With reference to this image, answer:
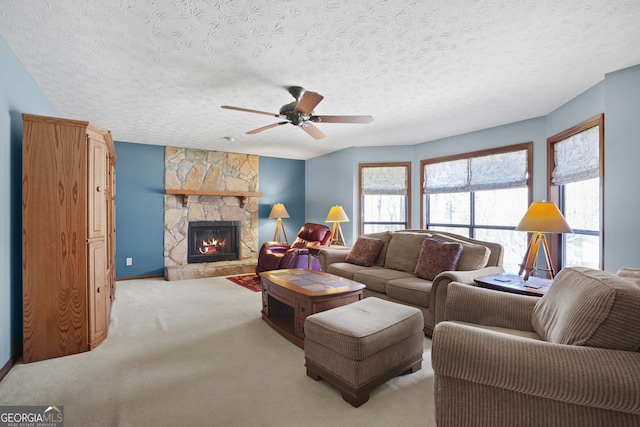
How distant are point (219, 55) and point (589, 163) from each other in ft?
12.2

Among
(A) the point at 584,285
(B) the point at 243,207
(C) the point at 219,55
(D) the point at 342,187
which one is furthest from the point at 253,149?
(A) the point at 584,285

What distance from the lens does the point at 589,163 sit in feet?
10.2

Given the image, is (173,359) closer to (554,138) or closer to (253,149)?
(253,149)

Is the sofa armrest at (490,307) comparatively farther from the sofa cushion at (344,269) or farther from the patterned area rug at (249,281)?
the patterned area rug at (249,281)

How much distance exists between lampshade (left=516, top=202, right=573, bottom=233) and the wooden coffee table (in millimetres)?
1583

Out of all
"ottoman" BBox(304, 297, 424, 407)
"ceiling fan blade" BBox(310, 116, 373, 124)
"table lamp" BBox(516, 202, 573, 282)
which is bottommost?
"ottoman" BBox(304, 297, 424, 407)

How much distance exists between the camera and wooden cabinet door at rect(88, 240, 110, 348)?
8.63 feet

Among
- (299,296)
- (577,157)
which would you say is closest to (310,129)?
(299,296)

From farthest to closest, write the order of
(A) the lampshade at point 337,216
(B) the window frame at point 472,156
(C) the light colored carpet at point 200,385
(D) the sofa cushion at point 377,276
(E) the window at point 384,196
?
1. (E) the window at point 384,196
2. (A) the lampshade at point 337,216
3. (B) the window frame at point 472,156
4. (D) the sofa cushion at point 377,276
5. (C) the light colored carpet at point 200,385

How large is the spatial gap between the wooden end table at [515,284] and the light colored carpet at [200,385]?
83 centimetres

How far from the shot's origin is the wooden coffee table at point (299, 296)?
267 centimetres

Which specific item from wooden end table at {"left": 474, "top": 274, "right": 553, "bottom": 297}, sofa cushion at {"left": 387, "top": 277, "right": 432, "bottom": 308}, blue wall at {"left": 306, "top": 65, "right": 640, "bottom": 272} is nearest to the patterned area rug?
blue wall at {"left": 306, "top": 65, "right": 640, "bottom": 272}

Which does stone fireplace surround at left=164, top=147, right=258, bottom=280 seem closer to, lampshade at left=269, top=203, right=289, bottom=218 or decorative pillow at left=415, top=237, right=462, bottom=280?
lampshade at left=269, top=203, right=289, bottom=218

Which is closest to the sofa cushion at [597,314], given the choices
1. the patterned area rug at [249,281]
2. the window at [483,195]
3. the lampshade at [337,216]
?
the window at [483,195]
